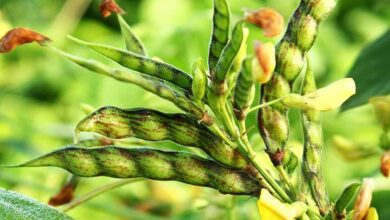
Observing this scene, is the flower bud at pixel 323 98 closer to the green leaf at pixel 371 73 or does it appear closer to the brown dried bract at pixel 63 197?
the brown dried bract at pixel 63 197

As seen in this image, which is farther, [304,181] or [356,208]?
[304,181]

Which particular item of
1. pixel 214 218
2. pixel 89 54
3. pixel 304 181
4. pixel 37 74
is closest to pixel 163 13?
pixel 89 54

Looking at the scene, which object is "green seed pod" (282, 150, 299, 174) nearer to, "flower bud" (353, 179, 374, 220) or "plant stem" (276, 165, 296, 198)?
"plant stem" (276, 165, 296, 198)

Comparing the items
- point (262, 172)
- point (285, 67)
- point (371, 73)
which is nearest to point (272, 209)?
point (262, 172)

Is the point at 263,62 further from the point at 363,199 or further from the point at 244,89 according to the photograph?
the point at 363,199

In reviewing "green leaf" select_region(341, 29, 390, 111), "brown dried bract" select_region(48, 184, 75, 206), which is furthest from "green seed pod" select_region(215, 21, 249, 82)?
"green leaf" select_region(341, 29, 390, 111)

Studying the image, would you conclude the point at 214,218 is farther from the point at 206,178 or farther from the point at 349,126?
the point at 349,126

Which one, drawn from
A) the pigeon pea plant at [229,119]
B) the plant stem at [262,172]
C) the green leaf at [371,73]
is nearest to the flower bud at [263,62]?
the pigeon pea plant at [229,119]
